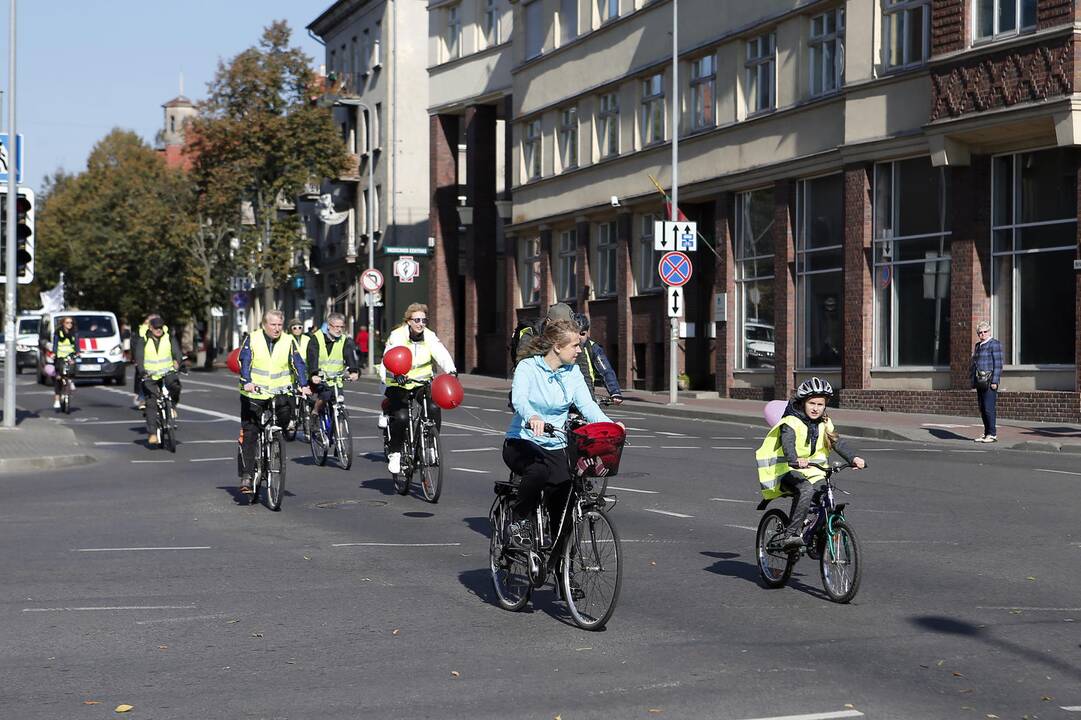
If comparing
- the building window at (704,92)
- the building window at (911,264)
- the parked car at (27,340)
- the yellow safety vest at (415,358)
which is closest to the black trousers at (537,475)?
the yellow safety vest at (415,358)

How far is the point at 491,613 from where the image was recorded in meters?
9.22

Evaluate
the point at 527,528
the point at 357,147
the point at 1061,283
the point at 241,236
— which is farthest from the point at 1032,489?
the point at 357,147

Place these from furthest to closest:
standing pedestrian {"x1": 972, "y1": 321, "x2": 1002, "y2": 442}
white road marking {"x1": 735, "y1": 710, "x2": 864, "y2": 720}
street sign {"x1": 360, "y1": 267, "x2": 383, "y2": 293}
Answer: street sign {"x1": 360, "y1": 267, "x2": 383, "y2": 293} → standing pedestrian {"x1": 972, "y1": 321, "x2": 1002, "y2": 442} → white road marking {"x1": 735, "y1": 710, "x2": 864, "y2": 720}

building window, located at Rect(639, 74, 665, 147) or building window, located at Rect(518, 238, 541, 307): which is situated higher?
building window, located at Rect(639, 74, 665, 147)

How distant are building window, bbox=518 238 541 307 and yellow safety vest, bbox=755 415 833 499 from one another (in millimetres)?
37806

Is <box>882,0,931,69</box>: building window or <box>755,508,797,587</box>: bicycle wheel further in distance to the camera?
<box>882,0,931,69</box>: building window

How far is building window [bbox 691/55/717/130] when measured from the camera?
3769cm

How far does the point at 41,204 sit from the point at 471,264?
57.0 meters

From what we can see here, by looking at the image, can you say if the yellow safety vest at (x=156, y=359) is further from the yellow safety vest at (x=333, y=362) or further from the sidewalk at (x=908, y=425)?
the sidewalk at (x=908, y=425)

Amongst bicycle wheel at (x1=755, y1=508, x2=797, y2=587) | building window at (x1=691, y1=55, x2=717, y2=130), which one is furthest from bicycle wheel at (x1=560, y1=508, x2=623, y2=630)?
building window at (x1=691, y1=55, x2=717, y2=130)

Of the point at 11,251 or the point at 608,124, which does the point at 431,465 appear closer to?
the point at 11,251

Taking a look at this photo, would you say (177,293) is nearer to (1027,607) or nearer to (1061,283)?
(1061,283)

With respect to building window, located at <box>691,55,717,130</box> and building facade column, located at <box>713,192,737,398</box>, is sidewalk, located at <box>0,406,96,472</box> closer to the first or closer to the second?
building facade column, located at <box>713,192,737,398</box>

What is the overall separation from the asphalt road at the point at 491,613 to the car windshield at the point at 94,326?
30.1 meters
